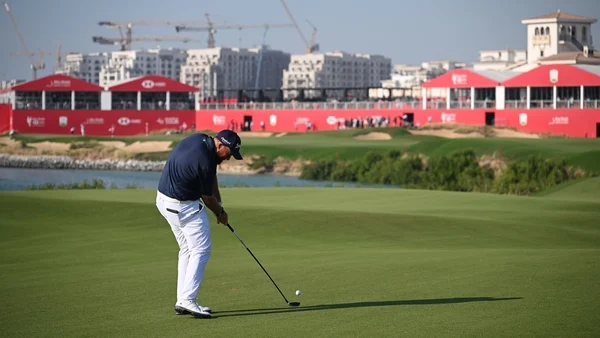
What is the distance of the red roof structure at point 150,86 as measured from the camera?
109838 millimetres

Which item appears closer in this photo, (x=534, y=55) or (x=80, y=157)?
(x=80, y=157)

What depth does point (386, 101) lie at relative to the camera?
10000 centimetres

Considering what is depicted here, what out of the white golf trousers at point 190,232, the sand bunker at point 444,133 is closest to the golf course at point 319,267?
the white golf trousers at point 190,232

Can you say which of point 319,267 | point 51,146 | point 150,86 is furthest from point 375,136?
point 319,267

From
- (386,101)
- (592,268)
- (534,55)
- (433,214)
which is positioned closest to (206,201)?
(592,268)

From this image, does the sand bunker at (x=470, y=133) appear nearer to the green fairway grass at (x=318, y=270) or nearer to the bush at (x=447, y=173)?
the bush at (x=447, y=173)

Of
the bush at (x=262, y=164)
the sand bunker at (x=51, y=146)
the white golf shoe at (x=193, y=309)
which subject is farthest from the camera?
the sand bunker at (x=51, y=146)

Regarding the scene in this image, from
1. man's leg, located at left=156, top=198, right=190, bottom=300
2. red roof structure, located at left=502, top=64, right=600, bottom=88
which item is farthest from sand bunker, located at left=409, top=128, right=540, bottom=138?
man's leg, located at left=156, top=198, right=190, bottom=300

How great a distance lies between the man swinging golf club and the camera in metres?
10.9

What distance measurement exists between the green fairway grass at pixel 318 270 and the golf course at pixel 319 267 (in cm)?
2

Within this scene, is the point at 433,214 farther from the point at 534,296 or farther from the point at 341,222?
the point at 534,296

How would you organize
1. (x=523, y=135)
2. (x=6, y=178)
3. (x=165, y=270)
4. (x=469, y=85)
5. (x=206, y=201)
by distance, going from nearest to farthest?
(x=206, y=201) < (x=165, y=270) < (x=6, y=178) < (x=523, y=135) < (x=469, y=85)

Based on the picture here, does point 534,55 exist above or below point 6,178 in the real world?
above

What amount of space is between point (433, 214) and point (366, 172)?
119ft
